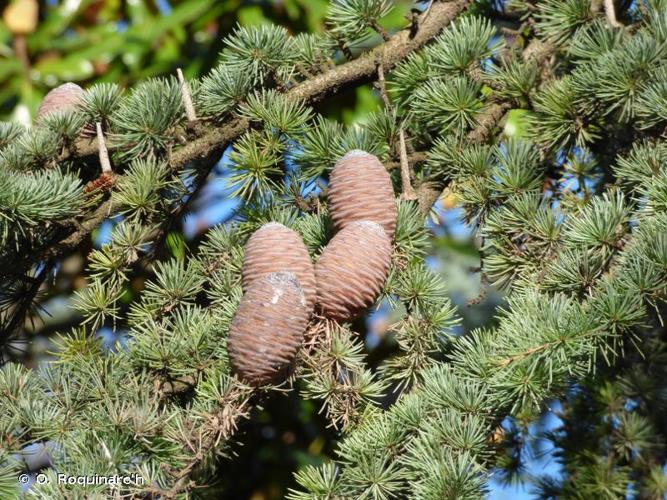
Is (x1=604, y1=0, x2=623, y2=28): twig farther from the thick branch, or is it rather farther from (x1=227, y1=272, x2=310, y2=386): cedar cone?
(x1=227, y1=272, x2=310, y2=386): cedar cone

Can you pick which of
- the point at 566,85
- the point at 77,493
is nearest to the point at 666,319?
the point at 566,85

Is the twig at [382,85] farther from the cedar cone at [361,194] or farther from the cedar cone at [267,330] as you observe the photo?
the cedar cone at [267,330]

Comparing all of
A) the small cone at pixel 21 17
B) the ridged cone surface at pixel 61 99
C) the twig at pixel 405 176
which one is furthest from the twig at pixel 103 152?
the small cone at pixel 21 17

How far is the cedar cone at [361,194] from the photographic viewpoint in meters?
0.96

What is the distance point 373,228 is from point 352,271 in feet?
0.19

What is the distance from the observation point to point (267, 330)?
85 centimetres

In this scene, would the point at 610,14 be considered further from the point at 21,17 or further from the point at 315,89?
the point at 21,17

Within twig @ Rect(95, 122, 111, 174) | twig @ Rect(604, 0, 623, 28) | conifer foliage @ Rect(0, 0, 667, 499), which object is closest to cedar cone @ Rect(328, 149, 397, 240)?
conifer foliage @ Rect(0, 0, 667, 499)

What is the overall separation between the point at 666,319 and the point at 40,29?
1.98 metres

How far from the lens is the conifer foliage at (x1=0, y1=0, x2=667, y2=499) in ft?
2.81

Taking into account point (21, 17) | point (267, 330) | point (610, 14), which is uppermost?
point (610, 14)

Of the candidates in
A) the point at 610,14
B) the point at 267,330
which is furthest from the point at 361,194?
the point at 610,14

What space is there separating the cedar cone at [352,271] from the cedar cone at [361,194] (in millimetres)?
26

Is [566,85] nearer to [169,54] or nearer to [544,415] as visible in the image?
[544,415]
